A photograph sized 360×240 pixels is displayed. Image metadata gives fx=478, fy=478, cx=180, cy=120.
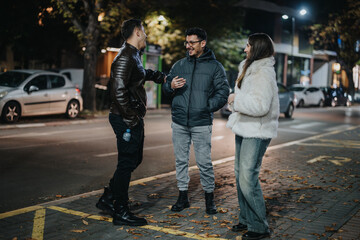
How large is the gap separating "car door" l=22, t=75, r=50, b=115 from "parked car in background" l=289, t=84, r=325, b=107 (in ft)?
63.6

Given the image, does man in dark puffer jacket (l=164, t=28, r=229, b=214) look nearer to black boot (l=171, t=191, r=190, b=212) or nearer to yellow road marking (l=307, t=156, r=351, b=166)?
black boot (l=171, t=191, r=190, b=212)

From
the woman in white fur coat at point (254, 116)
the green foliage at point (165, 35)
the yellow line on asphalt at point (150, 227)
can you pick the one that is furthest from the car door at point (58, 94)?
the woman in white fur coat at point (254, 116)

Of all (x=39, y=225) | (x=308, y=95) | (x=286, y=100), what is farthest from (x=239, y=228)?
(x=308, y=95)

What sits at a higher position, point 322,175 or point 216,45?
point 216,45

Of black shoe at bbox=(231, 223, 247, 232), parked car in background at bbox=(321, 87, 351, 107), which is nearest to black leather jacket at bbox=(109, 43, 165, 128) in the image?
black shoe at bbox=(231, 223, 247, 232)

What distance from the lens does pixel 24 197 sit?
6316 mm

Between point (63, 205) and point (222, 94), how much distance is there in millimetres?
2294

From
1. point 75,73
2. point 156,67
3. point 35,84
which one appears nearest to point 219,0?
point 156,67

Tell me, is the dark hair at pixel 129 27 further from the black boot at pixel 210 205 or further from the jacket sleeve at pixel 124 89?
the black boot at pixel 210 205

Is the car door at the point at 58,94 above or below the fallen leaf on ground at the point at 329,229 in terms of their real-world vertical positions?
above

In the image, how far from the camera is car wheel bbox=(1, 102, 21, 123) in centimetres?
1490

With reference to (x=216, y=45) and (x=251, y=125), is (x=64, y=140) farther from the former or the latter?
(x=216, y=45)

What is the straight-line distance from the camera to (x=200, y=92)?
17.5ft

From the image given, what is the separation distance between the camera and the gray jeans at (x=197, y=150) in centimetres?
538
